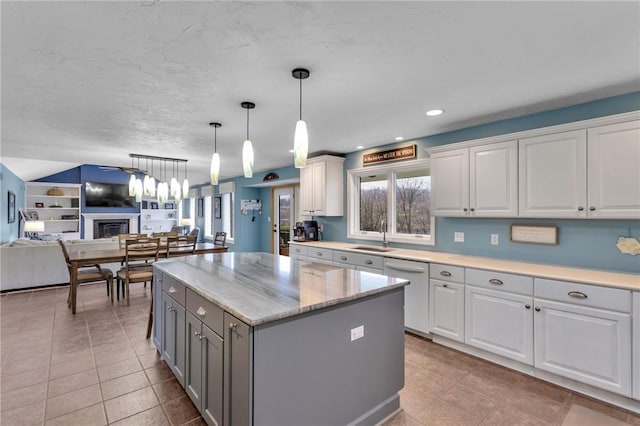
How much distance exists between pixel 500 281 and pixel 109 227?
433 inches

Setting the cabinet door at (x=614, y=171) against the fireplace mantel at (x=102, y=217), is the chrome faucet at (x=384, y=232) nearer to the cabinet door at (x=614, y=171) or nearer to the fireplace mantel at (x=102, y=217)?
the cabinet door at (x=614, y=171)

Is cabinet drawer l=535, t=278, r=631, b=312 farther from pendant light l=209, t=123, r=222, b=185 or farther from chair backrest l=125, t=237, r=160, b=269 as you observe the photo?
chair backrest l=125, t=237, r=160, b=269

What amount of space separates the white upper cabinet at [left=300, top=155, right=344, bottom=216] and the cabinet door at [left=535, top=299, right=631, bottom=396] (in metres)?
2.94

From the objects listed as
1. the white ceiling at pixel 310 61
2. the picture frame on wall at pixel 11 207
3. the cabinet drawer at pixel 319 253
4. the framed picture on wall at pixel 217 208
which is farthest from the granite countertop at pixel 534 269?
the picture frame on wall at pixel 11 207

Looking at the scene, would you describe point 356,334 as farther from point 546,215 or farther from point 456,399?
point 546,215

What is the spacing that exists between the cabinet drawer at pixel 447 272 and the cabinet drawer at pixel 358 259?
0.67 metres

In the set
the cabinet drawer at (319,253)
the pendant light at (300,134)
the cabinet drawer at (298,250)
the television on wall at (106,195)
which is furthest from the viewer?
the television on wall at (106,195)

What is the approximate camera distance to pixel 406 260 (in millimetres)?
3311

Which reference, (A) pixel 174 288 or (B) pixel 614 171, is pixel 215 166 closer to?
(A) pixel 174 288

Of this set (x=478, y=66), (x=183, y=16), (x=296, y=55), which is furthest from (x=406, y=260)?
(x=183, y=16)

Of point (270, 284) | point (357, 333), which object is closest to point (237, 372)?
point (270, 284)

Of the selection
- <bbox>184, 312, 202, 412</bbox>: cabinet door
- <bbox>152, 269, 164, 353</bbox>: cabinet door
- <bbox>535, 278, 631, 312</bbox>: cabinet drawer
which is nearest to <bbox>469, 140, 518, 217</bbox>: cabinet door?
<bbox>535, 278, 631, 312</bbox>: cabinet drawer

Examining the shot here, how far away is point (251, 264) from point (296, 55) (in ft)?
5.60

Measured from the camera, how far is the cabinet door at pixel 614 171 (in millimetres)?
2221
